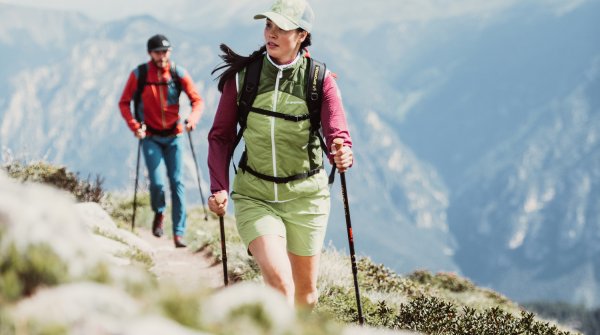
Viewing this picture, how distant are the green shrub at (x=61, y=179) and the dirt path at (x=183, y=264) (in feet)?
6.45

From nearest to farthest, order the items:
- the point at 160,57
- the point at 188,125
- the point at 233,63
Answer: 1. the point at 233,63
2. the point at 160,57
3. the point at 188,125

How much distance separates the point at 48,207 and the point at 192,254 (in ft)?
32.7

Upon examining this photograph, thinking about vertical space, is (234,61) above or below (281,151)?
above

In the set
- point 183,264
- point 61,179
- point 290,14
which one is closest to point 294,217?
point 290,14

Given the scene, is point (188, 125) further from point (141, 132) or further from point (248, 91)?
point (248, 91)

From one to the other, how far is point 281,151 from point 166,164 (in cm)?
622

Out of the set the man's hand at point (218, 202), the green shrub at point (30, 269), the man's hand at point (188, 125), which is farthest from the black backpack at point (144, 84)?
the green shrub at point (30, 269)

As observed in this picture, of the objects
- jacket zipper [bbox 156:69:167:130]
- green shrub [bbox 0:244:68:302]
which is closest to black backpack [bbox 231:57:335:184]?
green shrub [bbox 0:244:68:302]

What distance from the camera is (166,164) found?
36.1 feet

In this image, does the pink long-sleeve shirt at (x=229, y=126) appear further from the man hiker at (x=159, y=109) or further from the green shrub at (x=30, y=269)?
the man hiker at (x=159, y=109)

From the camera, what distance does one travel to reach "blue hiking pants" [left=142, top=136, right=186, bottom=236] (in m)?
10.7

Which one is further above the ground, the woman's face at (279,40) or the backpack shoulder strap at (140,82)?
the backpack shoulder strap at (140,82)

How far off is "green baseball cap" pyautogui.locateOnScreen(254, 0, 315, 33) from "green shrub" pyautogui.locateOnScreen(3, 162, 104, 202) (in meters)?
9.48

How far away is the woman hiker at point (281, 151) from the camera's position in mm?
5031
